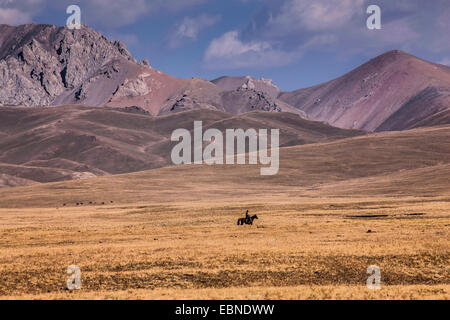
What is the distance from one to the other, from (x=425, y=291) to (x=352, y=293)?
349cm

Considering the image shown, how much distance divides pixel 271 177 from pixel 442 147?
66.8 metres

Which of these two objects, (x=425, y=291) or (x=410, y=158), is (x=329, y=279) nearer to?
(x=425, y=291)

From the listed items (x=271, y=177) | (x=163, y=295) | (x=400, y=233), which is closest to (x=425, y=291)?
(x=163, y=295)

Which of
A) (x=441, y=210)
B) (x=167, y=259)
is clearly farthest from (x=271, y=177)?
(x=167, y=259)

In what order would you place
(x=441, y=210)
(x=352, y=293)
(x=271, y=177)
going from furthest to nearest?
(x=271, y=177) < (x=441, y=210) < (x=352, y=293)

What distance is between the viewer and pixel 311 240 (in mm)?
43969

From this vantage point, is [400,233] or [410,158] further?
[410,158]

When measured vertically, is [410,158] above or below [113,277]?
above

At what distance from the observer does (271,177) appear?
166125 millimetres

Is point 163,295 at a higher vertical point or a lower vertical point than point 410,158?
lower
